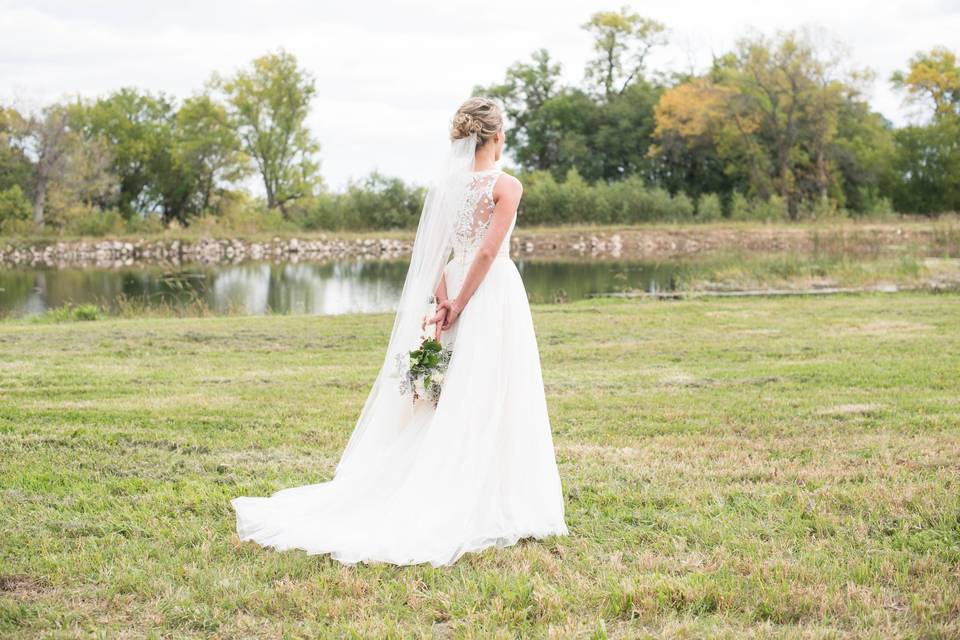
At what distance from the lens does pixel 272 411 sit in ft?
24.8

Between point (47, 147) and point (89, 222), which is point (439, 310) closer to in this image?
point (89, 222)

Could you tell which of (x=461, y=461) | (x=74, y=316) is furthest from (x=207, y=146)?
(x=461, y=461)

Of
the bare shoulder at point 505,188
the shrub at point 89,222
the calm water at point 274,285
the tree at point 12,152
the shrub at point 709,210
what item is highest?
the tree at point 12,152

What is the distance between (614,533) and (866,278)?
16815mm

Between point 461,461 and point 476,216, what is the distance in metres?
1.32

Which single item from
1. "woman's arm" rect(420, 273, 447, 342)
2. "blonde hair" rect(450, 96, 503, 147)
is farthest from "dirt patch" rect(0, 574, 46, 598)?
"blonde hair" rect(450, 96, 503, 147)

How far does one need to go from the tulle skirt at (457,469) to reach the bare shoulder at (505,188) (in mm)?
391

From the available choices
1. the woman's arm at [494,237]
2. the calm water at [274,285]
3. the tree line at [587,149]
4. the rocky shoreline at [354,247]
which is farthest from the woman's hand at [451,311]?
the tree line at [587,149]

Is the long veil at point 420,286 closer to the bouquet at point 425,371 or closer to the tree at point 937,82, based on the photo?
the bouquet at point 425,371

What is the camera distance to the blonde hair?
187 inches

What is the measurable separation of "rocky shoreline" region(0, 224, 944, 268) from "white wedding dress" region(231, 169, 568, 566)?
112 ft

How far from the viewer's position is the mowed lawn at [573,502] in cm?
353

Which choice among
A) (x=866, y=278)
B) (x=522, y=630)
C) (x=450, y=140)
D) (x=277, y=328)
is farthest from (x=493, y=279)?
(x=866, y=278)

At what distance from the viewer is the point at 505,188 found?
472cm
